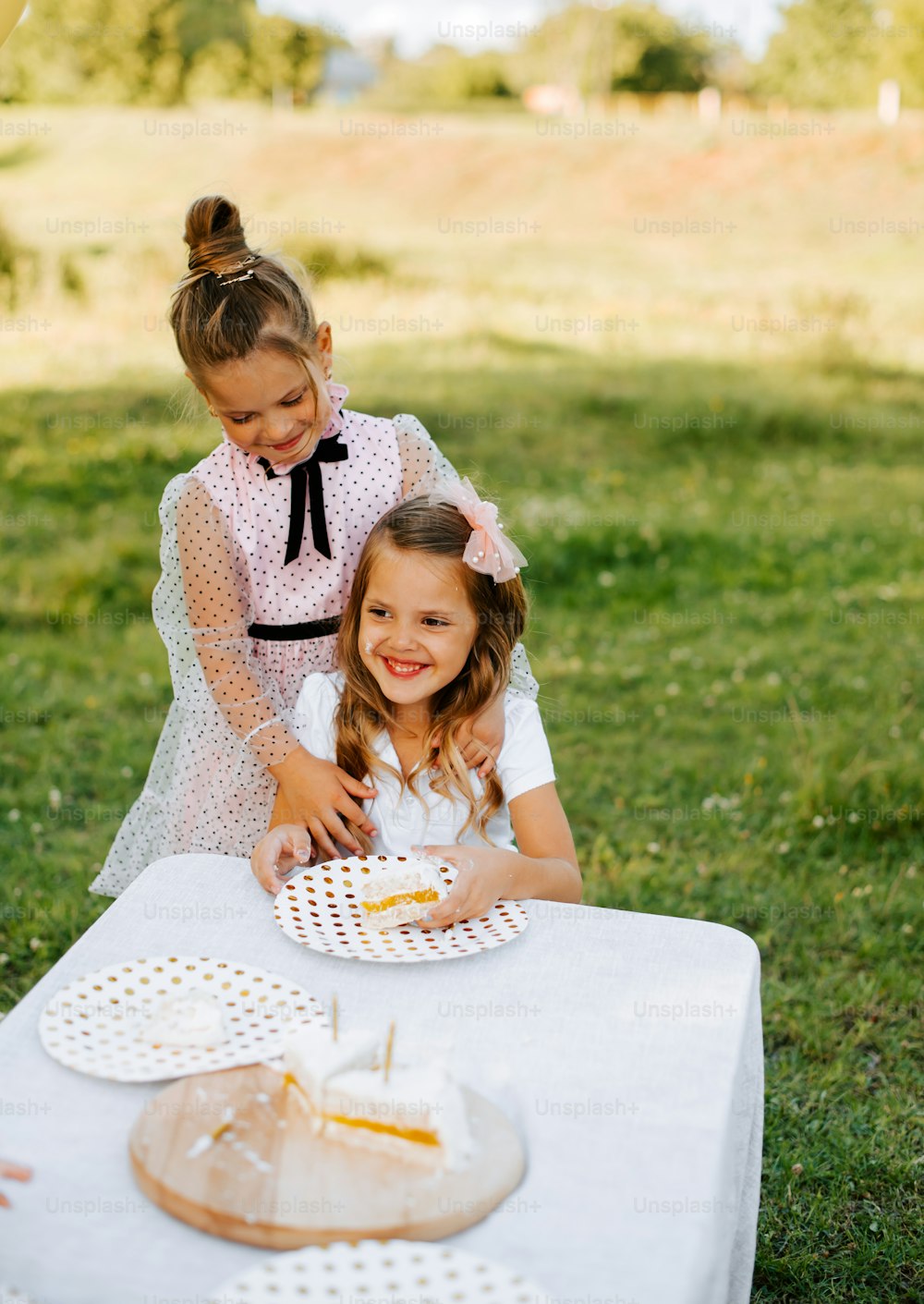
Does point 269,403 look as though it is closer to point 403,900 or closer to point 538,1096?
point 403,900

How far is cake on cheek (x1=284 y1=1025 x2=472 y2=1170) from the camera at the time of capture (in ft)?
4.31

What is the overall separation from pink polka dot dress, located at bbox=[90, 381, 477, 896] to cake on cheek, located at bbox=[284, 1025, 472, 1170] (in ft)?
3.57

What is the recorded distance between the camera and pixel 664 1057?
4.99 ft

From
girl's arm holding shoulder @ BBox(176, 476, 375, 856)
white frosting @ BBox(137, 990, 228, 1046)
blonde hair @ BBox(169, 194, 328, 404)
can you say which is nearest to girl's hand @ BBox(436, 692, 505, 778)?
girl's arm holding shoulder @ BBox(176, 476, 375, 856)

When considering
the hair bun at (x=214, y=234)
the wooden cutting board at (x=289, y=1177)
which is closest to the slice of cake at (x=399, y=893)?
the wooden cutting board at (x=289, y=1177)

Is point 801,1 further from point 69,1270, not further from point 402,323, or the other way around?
point 69,1270

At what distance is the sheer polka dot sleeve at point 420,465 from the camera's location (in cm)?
263

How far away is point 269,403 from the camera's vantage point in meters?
2.30

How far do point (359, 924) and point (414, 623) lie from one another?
611 millimetres

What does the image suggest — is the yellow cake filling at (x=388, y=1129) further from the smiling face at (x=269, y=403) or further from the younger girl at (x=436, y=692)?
the smiling face at (x=269, y=403)

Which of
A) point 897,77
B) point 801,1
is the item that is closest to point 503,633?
point 897,77

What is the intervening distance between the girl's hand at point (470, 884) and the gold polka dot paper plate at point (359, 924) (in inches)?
0.5

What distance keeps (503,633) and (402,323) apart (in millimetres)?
9686

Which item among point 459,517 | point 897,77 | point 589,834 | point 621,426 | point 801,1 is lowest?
point 589,834
